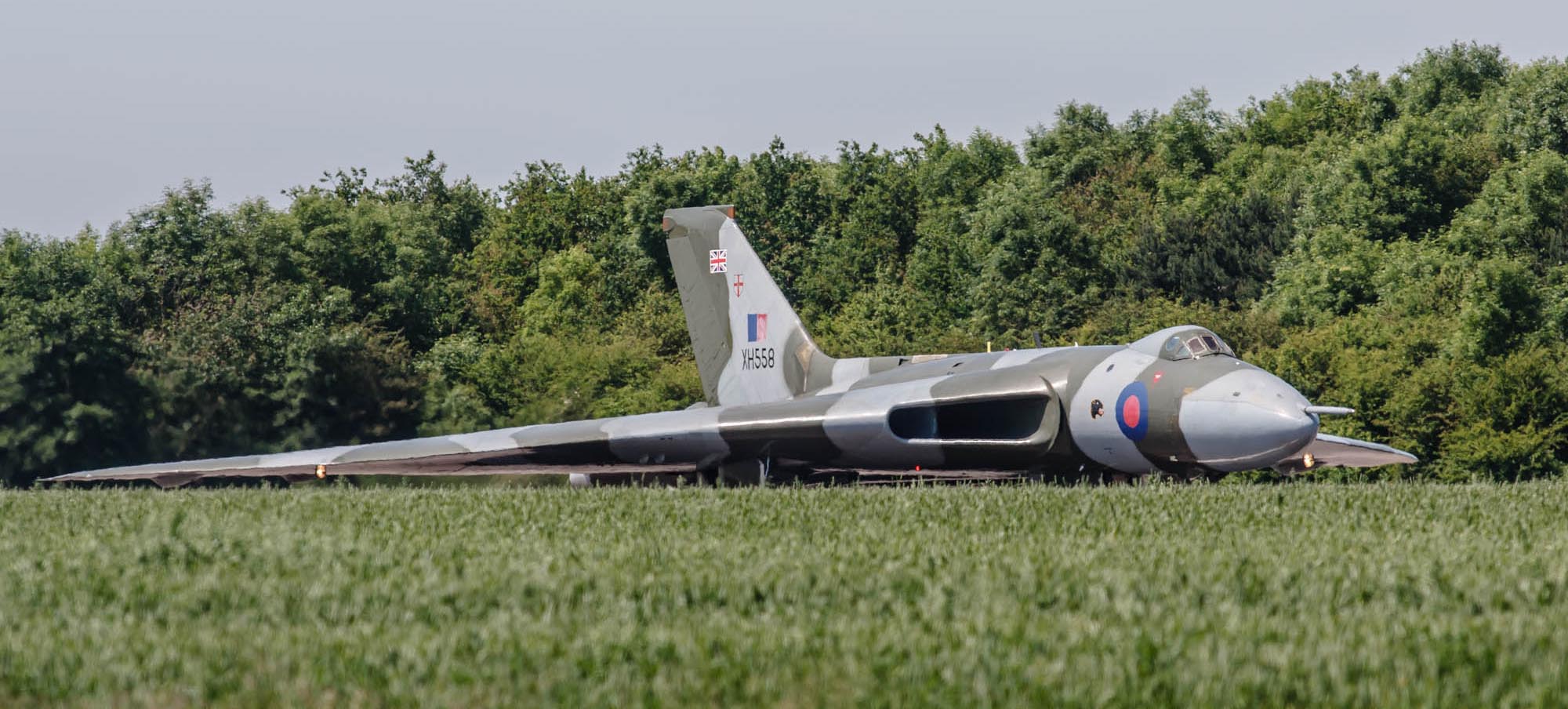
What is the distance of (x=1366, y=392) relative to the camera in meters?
46.3

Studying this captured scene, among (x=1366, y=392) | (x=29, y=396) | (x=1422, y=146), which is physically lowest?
(x=1366, y=392)

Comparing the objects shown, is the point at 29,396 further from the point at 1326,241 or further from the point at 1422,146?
the point at 1422,146

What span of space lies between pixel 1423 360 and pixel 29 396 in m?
39.4

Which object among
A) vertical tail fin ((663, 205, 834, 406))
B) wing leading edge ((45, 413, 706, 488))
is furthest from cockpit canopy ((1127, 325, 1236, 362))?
vertical tail fin ((663, 205, 834, 406))

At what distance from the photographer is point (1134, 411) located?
2347 centimetres

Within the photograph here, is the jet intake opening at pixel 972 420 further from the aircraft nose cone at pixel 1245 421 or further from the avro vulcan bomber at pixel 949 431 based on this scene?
the aircraft nose cone at pixel 1245 421

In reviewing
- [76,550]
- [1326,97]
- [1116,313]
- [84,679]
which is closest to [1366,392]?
[1116,313]

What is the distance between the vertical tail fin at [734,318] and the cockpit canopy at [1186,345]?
26.9 feet

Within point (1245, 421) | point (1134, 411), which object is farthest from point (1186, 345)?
point (1245, 421)

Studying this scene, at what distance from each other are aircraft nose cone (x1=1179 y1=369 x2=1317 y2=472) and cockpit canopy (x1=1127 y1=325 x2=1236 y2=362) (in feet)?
2.73

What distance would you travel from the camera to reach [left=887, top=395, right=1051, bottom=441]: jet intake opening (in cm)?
2530

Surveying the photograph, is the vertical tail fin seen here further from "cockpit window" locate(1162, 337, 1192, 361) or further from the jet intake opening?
"cockpit window" locate(1162, 337, 1192, 361)

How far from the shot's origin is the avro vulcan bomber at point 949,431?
22.6 meters

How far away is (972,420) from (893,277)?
6144 centimetres
